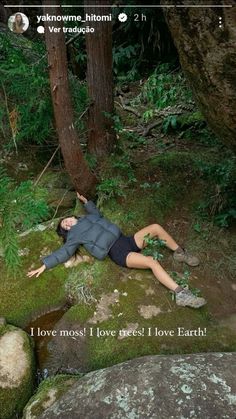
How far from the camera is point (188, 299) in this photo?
14.7 ft

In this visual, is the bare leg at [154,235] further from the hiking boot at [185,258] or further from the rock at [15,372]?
the rock at [15,372]

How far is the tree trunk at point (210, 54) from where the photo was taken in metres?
3.20

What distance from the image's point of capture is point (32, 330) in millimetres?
4633

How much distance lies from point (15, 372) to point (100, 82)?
376 centimetres

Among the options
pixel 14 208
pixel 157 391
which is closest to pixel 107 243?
pixel 14 208

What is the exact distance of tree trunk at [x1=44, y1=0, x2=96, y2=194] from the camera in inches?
160

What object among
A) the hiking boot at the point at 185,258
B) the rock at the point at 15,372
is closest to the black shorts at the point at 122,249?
the hiking boot at the point at 185,258

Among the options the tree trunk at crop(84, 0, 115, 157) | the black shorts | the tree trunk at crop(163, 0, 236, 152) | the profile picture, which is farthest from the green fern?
the profile picture

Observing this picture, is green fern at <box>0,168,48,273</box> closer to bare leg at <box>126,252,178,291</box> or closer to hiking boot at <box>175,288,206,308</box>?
bare leg at <box>126,252,178,291</box>

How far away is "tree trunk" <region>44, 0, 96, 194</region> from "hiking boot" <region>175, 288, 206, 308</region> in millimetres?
1990

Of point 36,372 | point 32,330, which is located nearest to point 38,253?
point 32,330

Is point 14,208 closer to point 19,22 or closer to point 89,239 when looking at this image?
point 89,239

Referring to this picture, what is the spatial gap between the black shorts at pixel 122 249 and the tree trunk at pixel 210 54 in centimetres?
185

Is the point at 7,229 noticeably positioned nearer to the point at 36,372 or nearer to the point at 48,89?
the point at 36,372
